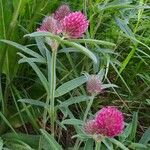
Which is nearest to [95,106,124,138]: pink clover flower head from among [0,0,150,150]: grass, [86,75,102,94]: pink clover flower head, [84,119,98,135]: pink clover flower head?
[84,119,98,135]: pink clover flower head

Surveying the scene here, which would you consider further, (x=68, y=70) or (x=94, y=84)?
(x=68, y=70)

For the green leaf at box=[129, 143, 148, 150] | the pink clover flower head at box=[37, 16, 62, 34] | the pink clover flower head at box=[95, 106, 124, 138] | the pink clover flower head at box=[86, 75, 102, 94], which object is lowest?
the green leaf at box=[129, 143, 148, 150]

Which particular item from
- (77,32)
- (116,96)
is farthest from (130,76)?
(77,32)

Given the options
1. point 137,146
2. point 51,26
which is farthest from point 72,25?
point 137,146

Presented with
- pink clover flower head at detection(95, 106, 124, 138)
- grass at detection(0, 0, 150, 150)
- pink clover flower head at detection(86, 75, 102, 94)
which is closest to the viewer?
pink clover flower head at detection(95, 106, 124, 138)

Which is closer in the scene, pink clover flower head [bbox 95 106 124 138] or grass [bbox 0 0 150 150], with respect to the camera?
pink clover flower head [bbox 95 106 124 138]

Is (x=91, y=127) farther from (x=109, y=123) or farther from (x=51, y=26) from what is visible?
(x=51, y=26)

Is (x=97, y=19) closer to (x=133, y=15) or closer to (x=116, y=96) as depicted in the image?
(x=133, y=15)

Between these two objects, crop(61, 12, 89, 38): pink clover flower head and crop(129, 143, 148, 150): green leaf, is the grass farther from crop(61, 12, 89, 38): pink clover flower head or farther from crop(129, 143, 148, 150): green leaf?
crop(61, 12, 89, 38): pink clover flower head
